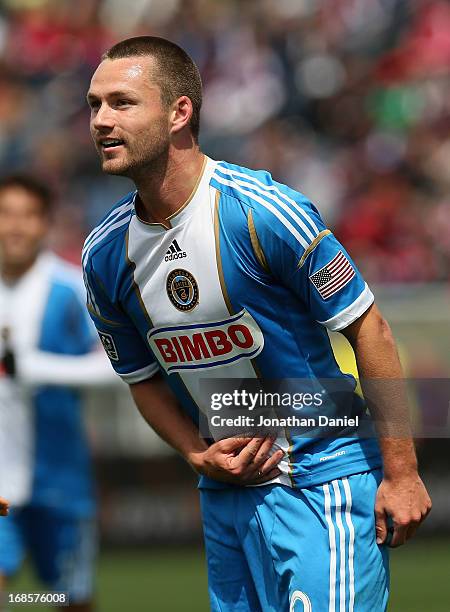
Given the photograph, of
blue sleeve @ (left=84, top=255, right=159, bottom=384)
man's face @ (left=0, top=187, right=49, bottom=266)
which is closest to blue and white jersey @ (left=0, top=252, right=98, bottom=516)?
man's face @ (left=0, top=187, right=49, bottom=266)

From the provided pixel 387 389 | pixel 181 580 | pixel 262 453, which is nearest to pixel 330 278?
pixel 387 389

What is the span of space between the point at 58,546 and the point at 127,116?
3.54m

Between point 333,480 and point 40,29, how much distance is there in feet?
38.6

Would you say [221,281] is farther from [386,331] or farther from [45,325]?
[45,325]

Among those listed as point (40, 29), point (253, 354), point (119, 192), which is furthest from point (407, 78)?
point (253, 354)

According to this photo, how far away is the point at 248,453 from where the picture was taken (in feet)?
12.5

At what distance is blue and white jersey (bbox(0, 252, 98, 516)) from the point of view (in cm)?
668

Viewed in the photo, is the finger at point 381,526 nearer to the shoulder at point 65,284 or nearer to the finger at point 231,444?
the finger at point 231,444

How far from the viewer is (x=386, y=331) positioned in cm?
374

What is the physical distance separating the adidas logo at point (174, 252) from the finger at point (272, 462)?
2.27 feet

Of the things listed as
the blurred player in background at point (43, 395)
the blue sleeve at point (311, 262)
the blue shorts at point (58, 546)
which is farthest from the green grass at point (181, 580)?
the blue sleeve at point (311, 262)

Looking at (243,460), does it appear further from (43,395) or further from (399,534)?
(43,395)

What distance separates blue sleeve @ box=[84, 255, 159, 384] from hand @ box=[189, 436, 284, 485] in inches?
18.7

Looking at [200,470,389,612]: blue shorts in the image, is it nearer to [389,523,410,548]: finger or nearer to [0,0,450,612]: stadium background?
[389,523,410,548]: finger
